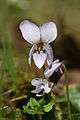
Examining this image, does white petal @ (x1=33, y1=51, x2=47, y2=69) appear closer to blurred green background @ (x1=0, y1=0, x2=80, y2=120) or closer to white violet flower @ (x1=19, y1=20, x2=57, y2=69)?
white violet flower @ (x1=19, y1=20, x2=57, y2=69)

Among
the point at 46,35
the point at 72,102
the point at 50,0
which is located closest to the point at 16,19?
the point at 50,0

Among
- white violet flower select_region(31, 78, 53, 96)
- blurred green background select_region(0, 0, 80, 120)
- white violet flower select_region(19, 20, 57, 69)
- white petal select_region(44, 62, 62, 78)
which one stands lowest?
blurred green background select_region(0, 0, 80, 120)

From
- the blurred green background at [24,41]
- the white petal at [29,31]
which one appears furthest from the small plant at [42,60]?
the blurred green background at [24,41]

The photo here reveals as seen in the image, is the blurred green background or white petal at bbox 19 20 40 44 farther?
the blurred green background

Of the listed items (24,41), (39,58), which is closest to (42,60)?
(39,58)

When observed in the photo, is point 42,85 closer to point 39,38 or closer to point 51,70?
point 51,70

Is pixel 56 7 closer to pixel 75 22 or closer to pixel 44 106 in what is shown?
pixel 75 22

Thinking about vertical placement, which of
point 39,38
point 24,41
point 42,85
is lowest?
point 24,41

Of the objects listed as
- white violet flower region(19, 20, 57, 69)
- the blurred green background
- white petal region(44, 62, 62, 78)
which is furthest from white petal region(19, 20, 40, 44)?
the blurred green background
